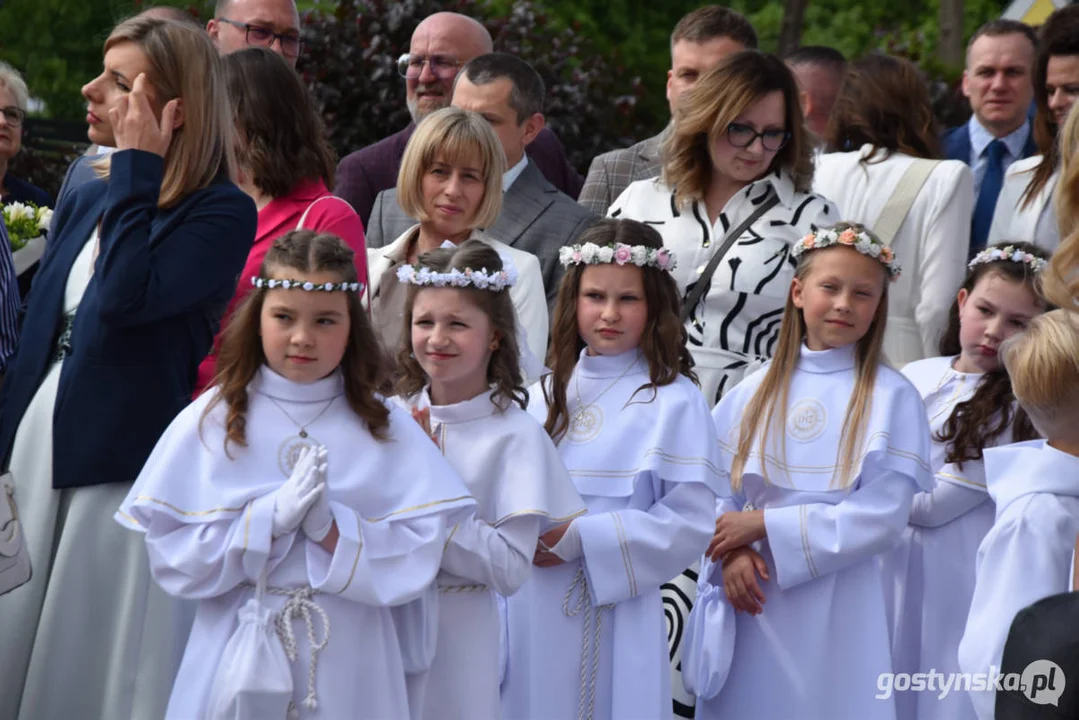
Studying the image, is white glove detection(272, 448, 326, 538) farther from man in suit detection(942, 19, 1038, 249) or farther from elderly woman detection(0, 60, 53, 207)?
man in suit detection(942, 19, 1038, 249)

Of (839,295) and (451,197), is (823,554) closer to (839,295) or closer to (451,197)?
(839,295)

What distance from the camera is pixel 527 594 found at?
5.12m

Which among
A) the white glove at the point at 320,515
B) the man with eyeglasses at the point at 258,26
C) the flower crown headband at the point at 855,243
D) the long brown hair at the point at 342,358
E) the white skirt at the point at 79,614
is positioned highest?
the man with eyeglasses at the point at 258,26

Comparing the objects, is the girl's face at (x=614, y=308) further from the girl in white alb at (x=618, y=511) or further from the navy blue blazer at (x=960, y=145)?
the navy blue blazer at (x=960, y=145)

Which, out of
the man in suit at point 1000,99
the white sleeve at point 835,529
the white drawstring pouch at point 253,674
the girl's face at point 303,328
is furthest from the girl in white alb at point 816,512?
the man in suit at point 1000,99

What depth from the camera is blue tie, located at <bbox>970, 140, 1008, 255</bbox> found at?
23.2 ft

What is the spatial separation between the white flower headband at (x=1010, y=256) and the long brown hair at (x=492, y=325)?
187cm

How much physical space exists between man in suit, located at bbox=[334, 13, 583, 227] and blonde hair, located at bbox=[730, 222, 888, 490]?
78.3 inches

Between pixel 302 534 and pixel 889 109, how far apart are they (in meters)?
3.66

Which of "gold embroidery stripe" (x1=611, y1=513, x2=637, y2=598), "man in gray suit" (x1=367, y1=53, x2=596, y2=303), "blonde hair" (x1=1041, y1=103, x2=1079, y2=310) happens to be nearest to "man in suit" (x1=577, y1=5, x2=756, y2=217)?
"man in gray suit" (x1=367, y1=53, x2=596, y2=303)

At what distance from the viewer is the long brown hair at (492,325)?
4.92 metres

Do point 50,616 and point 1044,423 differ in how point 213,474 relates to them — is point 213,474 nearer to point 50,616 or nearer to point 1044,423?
point 50,616

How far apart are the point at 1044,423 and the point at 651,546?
1.28 metres

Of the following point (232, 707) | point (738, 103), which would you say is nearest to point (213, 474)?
point (232, 707)
